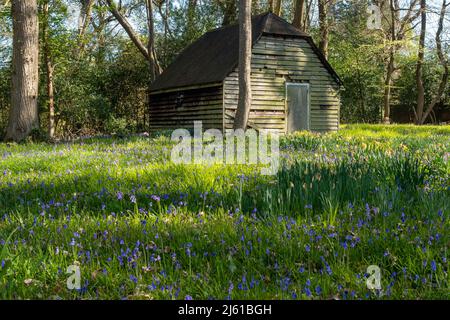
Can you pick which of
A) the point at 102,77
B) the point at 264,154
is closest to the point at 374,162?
the point at 264,154

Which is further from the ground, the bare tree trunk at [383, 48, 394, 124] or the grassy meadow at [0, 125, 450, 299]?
the bare tree trunk at [383, 48, 394, 124]

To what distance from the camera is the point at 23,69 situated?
1531cm

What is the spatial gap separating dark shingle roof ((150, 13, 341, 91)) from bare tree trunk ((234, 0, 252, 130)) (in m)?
3.62

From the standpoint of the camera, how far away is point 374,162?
5594 mm

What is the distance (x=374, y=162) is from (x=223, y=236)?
281 centimetres

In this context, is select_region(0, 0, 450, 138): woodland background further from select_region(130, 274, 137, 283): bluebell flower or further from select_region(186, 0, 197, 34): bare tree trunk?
select_region(130, 274, 137, 283): bluebell flower

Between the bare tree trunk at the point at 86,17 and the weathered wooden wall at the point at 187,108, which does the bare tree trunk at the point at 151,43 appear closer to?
the weathered wooden wall at the point at 187,108

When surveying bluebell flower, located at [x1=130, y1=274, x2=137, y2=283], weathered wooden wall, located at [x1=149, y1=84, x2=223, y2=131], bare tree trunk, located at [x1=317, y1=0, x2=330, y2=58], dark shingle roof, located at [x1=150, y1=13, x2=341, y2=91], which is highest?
bare tree trunk, located at [x1=317, y1=0, x2=330, y2=58]

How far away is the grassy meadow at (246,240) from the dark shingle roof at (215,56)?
1593cm

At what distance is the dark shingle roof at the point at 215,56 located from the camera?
72.0 ft

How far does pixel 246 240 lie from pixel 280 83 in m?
20.0

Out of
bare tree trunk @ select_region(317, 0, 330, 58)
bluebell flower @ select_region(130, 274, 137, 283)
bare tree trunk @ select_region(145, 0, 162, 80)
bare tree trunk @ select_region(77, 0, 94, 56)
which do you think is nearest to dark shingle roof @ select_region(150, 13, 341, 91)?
bare tree trunk @ select_region(145, 0, 162, 80)

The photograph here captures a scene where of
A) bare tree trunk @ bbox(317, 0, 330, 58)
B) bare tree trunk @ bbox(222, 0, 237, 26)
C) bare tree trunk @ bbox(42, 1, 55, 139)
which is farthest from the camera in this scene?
bare tree trunk @ bbox(222, 0, 237, 26)

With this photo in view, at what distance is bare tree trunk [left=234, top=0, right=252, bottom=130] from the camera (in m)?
16.4
